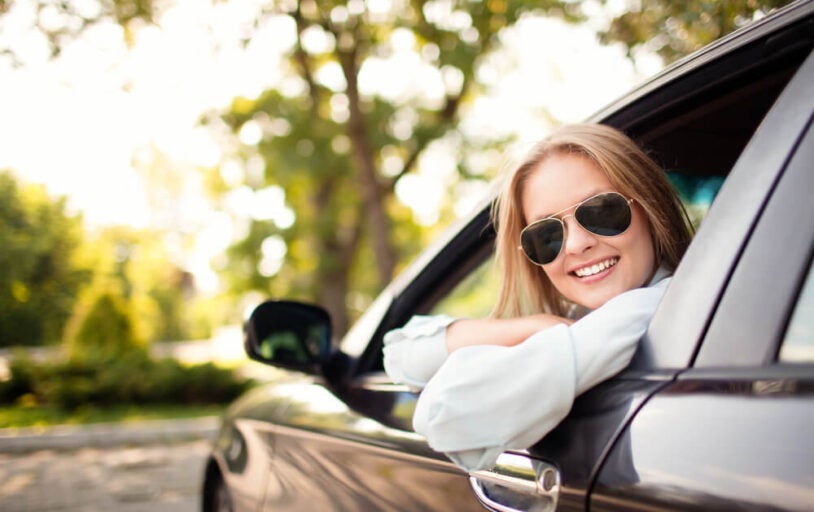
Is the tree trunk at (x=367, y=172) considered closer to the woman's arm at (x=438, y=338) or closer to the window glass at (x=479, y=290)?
the window glass at (x=479, y=290)

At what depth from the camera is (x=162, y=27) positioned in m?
10.3

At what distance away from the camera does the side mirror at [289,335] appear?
7.52 feet

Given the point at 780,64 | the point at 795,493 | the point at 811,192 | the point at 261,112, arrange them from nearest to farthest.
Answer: the point at 795,493
the point at 811,192
the point at 780,64
the point at 261,112

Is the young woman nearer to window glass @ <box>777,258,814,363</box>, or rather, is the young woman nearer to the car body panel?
the car body panel

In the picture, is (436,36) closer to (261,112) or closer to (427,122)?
(427,122)

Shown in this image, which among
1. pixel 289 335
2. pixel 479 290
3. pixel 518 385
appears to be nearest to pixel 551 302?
pixel 518 385

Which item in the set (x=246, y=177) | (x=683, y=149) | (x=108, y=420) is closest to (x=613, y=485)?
(x=683, y=149)

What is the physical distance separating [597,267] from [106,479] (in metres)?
6.23

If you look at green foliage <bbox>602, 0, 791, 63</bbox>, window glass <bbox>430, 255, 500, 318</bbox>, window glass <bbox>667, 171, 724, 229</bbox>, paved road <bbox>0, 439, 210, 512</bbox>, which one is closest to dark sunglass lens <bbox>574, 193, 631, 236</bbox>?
window glass <bbox>430, 255, 500, 318</bbox>

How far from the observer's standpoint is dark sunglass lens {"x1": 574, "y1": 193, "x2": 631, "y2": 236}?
142cm

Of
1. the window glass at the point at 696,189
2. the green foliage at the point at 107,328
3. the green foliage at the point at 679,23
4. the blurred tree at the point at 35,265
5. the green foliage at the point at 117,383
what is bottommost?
the green foliage at the point at 117,383

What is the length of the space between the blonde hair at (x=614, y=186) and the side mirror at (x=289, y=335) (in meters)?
0.79

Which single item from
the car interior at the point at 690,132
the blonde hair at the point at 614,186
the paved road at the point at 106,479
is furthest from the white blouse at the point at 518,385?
the paved road at the point at 106,479

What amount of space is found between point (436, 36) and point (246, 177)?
5738 millimetres
